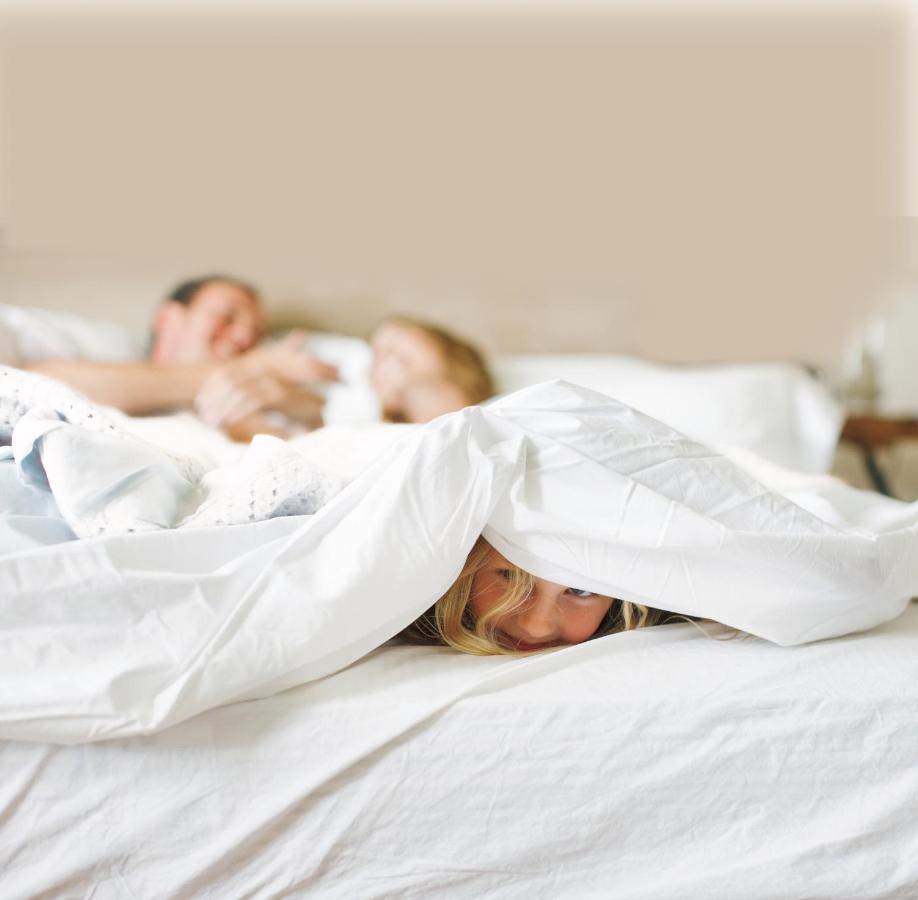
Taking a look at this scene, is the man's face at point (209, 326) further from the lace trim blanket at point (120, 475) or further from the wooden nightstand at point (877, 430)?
the wooden nightstand at point (877, 430)

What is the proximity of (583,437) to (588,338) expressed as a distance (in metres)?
1.41

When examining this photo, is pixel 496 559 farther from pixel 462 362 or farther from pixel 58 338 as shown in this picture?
pixel 58 338

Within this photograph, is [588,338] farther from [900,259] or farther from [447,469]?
[447,469]

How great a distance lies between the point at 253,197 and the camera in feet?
6.79

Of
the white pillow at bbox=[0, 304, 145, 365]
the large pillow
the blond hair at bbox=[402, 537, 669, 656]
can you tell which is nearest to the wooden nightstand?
the large pillow

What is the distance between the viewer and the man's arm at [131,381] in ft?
5.52

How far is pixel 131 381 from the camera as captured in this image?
1.71 meters

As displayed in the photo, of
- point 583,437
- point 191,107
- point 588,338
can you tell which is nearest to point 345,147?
point 191,107

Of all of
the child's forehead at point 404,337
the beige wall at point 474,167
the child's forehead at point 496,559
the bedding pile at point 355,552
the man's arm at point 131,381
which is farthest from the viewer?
the beige wall at point 474,167

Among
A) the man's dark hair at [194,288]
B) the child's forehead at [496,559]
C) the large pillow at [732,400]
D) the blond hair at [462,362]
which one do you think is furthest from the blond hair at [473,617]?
Result: the man's dark hair at [194,288]

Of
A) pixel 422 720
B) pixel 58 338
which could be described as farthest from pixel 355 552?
pixel 58 338

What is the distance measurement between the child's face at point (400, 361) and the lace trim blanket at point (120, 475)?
98 cm

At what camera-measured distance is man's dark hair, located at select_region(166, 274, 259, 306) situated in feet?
6.48

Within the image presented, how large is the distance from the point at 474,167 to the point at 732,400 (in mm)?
774
